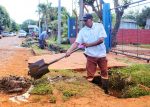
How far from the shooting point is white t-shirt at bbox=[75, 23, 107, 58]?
773cm

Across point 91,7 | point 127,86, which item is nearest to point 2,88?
point 127,86

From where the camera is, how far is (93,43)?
25.0 ft

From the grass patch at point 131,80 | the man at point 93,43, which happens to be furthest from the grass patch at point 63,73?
the grass patch at point 131,80

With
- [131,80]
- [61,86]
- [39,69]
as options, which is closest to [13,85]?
[39,69]

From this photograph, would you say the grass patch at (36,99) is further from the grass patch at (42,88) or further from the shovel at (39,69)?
the shovel at (39,69)

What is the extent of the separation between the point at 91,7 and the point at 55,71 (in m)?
17.6

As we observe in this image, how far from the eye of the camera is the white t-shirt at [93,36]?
7.73 m

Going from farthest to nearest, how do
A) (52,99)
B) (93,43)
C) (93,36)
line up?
(93,36) → (93,43) → (52,99)

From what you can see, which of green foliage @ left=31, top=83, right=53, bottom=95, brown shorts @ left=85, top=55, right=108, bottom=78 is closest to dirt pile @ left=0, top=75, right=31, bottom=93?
green foliage @ left=31, top=83, right=53, bottom=95

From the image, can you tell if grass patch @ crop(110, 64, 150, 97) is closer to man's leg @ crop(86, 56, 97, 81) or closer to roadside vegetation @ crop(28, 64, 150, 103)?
roadside vegetation @ crop(28, 64, 150, 103)

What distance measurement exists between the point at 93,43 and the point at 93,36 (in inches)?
8.1

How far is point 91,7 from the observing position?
26609 millimetres

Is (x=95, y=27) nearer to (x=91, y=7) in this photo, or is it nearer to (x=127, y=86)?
(x=127, y=86)

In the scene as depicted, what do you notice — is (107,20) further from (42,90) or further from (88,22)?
(42,90)
